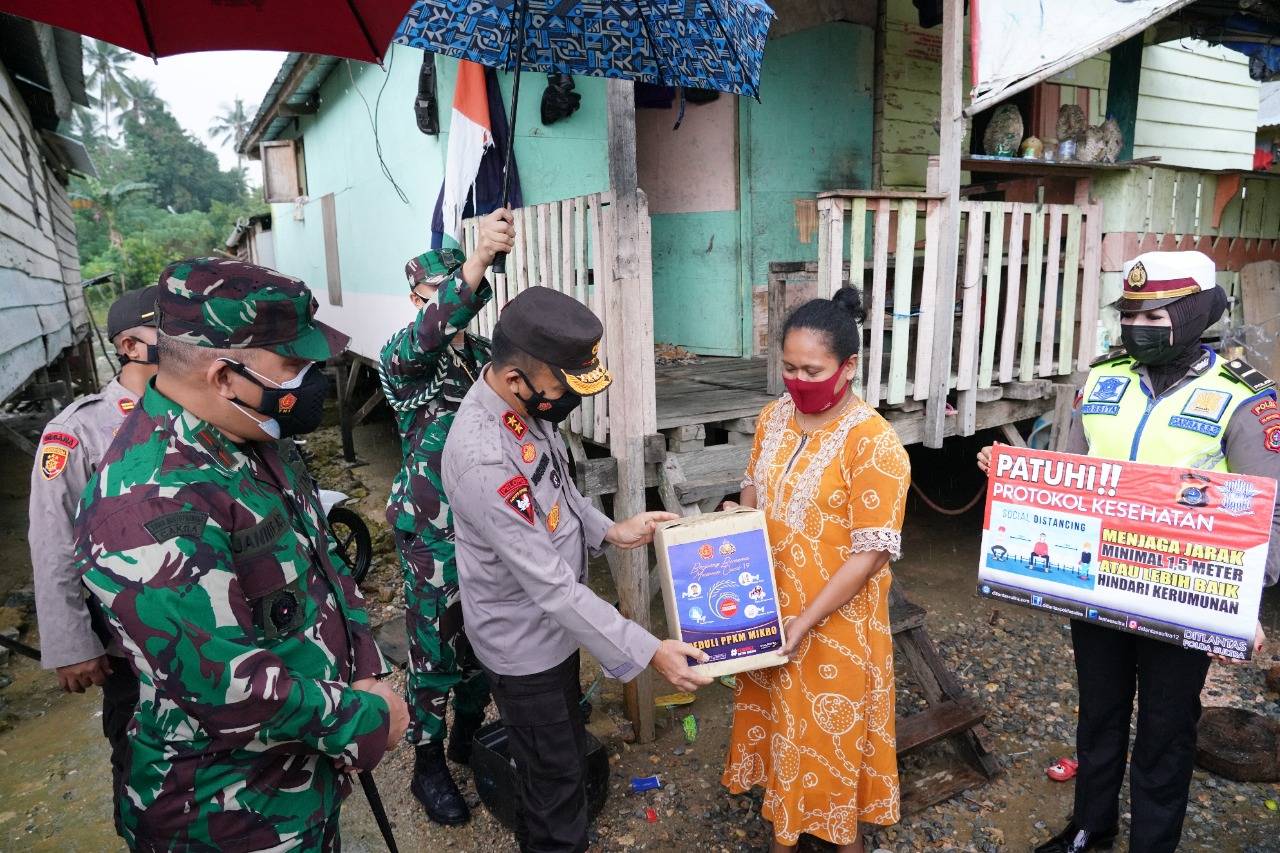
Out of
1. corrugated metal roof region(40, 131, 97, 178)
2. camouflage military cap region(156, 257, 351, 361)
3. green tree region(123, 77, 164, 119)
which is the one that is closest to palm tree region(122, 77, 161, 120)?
green tree region(123, 77, 164, 119)

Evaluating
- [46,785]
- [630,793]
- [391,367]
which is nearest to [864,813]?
[630,793]

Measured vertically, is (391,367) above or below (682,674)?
above

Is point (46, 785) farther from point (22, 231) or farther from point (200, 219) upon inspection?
point (200, 219)

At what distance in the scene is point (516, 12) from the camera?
2855mm

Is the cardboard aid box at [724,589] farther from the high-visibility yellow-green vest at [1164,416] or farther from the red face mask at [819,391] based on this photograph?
the high-visibility yellow-green vest at [1164,416]

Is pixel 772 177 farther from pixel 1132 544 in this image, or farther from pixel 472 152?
pixel 1132 544

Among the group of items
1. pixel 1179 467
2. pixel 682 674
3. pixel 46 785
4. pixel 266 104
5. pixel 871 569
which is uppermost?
pixel 266 104

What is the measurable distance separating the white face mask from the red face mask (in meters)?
1.39

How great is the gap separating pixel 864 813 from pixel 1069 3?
3.72m

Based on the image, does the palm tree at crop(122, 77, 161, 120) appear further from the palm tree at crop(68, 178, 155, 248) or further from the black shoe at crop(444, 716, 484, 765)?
the black shoe at crop(444, 716, 484, 765)

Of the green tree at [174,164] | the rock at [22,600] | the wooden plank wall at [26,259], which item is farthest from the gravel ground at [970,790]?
the green tree at [174,164]

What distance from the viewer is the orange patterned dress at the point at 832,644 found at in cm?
230

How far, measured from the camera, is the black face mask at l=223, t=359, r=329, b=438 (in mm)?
1564

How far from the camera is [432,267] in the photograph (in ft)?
10.7
